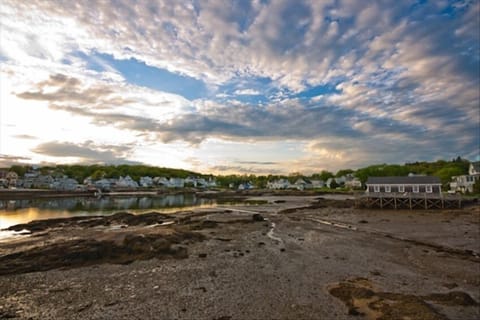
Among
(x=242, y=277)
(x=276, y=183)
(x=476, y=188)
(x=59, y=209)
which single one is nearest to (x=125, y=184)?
(x=276, y=183)

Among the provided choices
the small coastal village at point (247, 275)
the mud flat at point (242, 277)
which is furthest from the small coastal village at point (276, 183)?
the mud flat at point (242, 277)

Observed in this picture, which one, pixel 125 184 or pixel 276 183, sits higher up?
pixel 276 183

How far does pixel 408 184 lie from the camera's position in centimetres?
4809

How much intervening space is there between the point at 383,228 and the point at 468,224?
8211mm

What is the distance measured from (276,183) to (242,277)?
473 feet

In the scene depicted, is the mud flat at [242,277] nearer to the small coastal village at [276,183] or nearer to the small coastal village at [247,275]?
the small coastal village at [247,275]

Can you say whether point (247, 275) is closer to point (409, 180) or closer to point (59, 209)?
point (59, 209)

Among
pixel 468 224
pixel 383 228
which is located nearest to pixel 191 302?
pixel 383 228

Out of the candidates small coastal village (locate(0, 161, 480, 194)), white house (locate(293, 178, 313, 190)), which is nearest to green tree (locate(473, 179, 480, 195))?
small coastal village (locate(0, 161, 480, 194))

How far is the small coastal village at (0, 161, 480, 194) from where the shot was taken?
4828 cm

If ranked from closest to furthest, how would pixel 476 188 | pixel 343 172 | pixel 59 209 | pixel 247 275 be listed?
pixel 247 275 < pixel 59 209 < pixel 476 188 < pixel 343 172

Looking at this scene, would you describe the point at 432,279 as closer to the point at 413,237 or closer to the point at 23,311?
the point at 413,237

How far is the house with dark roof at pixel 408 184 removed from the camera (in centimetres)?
4581

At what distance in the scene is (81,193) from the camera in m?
85.8
